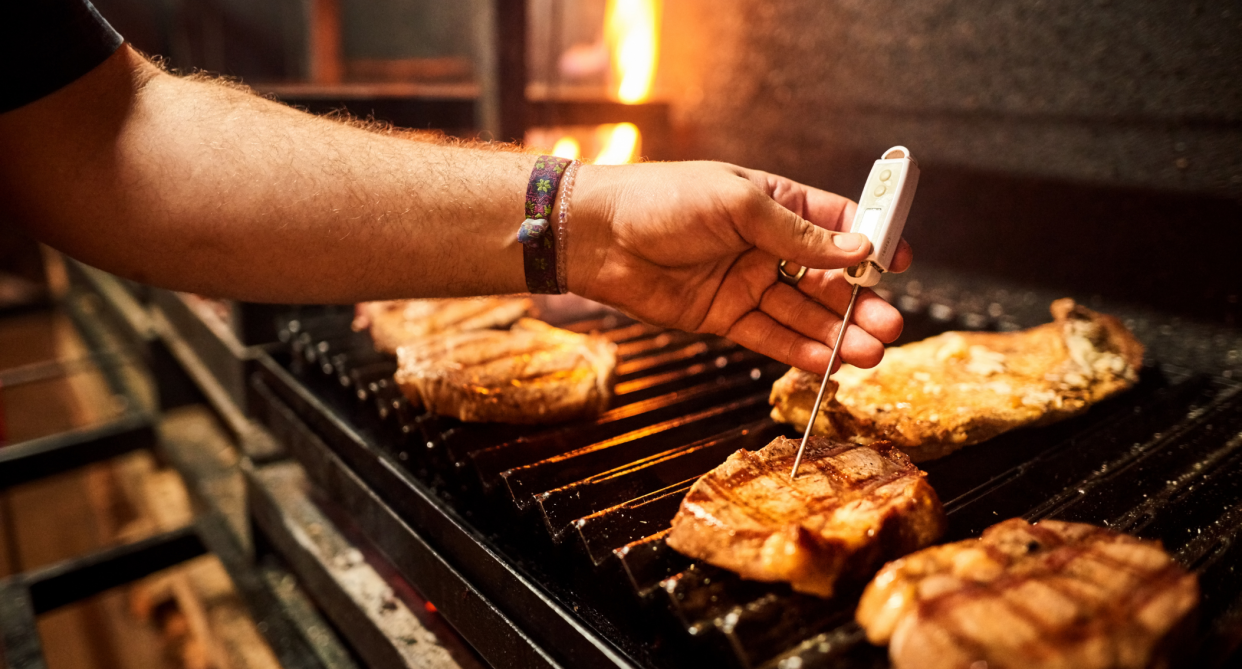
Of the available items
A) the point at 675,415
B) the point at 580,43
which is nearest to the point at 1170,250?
the point at 675,415

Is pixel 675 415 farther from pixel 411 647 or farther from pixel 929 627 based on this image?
pixel 929 627

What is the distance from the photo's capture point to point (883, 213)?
1.76m

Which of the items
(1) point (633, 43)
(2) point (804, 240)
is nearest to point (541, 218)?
(2) point (804, 240)

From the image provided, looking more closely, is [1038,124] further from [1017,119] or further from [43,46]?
[43,46]

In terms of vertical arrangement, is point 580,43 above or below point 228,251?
above

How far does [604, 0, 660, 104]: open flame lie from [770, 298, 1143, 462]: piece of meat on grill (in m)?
2.99

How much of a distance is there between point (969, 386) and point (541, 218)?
1397 mm

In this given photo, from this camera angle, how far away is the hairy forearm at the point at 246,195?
6.34 ft

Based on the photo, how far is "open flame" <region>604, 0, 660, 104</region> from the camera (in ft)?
16.0

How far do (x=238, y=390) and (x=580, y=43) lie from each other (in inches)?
171

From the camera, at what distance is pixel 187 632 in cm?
469

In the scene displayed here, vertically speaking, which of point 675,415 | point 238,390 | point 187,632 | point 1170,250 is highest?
point 1170,250

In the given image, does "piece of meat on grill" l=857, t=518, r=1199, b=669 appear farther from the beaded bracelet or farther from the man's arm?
the beaded bracelet

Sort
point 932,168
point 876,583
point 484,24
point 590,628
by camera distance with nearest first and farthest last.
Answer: point 876,583 < point 590,628 < point 932,168 < point 484,24
